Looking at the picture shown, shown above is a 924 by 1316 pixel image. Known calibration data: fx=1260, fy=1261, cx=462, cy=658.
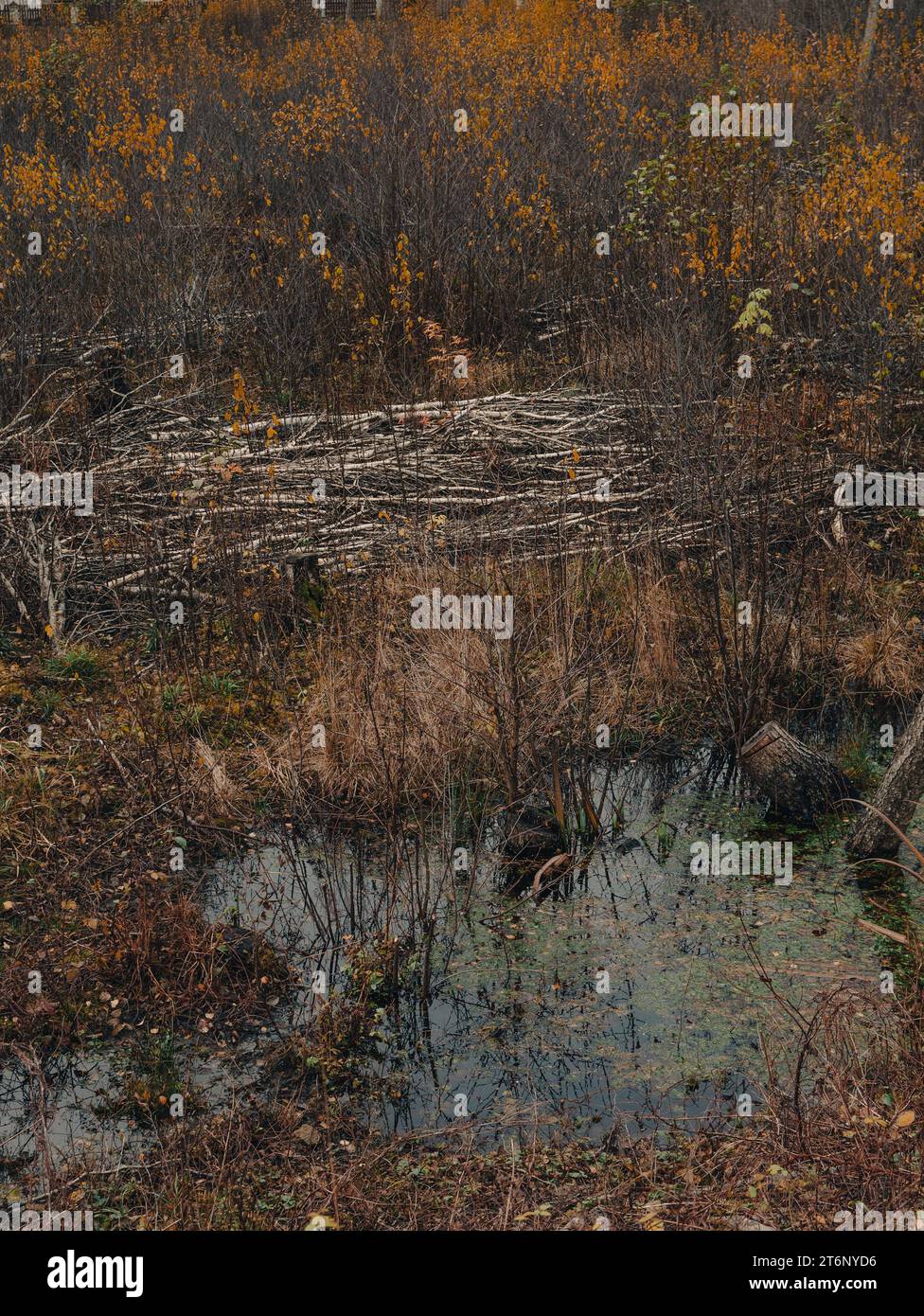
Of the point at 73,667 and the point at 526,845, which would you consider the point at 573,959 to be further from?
the point at 73,667

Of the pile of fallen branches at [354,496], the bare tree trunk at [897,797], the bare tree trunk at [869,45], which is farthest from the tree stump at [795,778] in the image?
the bare tree trunk at [869,45]

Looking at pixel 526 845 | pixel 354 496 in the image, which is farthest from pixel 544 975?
pixel 354 496

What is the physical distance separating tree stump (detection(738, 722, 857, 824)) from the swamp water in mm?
164

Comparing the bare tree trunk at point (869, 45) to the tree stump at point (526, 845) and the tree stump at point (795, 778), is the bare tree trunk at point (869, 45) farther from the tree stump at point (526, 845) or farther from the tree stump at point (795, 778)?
the tree stump at point (526, 845)

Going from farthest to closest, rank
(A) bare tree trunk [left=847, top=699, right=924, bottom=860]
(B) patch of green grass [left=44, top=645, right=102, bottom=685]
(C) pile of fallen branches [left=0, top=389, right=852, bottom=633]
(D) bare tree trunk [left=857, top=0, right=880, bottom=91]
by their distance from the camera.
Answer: (D) bare tree trunk [left=857, top=0, right=880, bottom=91], (C) pile of fallen branches [left=0, top=389, right=852, bottom=633], (B) patch of green grass [left=44, top=645, right=102, bottom=685], (A) bare tree trunk [left=847, top=699, right=924, bottom=860]

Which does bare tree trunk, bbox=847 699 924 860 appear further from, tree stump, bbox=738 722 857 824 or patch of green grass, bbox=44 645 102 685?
patch of green grass, bbox=44 645 102 685

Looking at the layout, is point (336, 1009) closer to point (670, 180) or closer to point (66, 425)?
point (66, 425)

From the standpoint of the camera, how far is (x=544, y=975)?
507 cm

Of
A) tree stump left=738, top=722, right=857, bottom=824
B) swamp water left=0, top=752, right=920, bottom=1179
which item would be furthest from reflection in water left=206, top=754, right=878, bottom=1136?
tree stump left=738, top=722, right=857, bottom=824

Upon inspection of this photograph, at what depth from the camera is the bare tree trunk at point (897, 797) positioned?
17.4 ft

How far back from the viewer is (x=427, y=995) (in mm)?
4953

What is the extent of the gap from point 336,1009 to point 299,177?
8779 mm

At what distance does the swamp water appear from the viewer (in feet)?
14.4

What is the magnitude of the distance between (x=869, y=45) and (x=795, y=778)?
38.8ft
